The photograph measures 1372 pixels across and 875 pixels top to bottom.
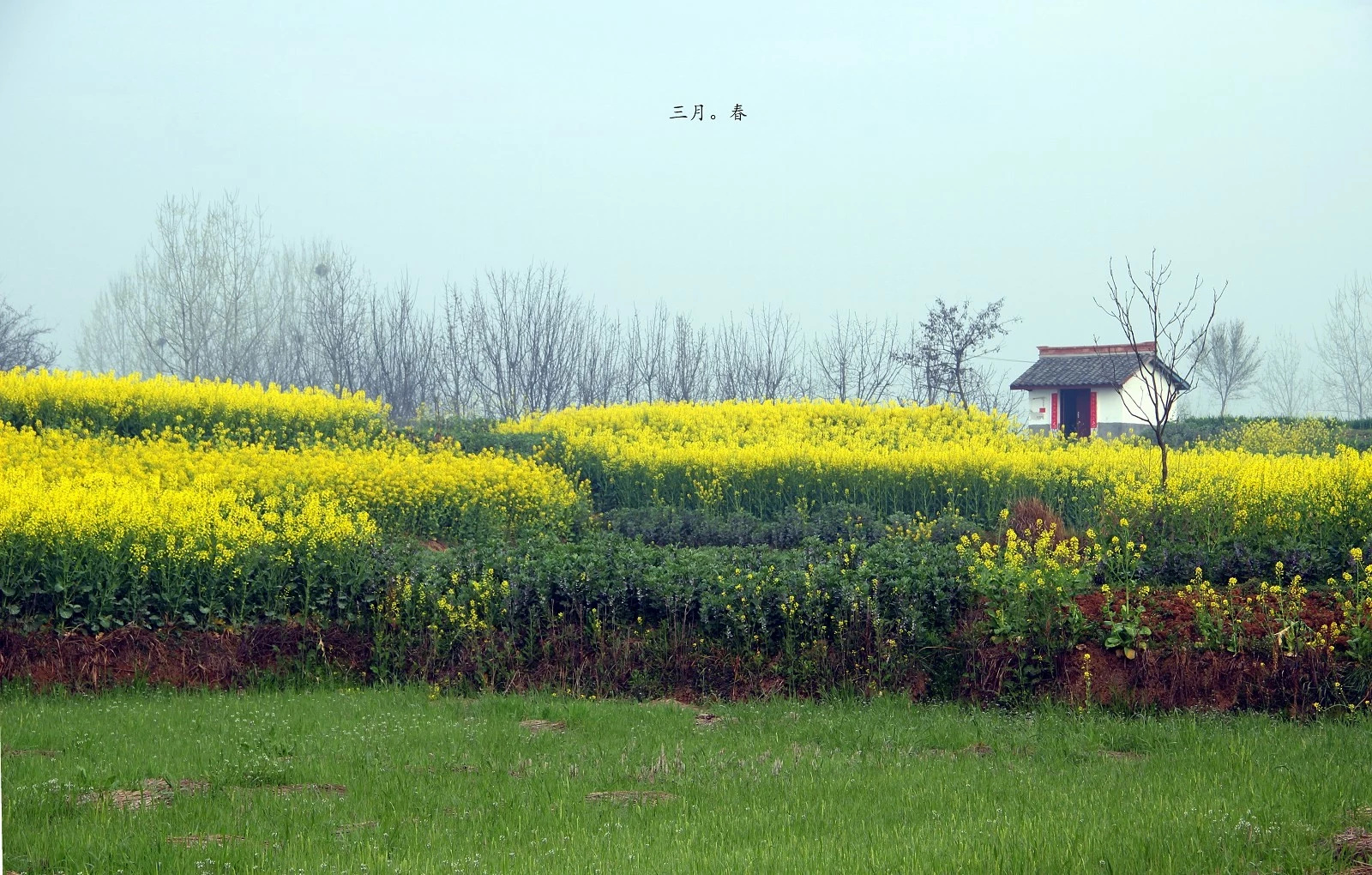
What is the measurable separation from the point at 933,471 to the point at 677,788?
901 cm

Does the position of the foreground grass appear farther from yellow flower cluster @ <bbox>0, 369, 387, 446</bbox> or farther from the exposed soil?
yellow flower cluster @ <bbox>0, 369, 387, 446</bbox>

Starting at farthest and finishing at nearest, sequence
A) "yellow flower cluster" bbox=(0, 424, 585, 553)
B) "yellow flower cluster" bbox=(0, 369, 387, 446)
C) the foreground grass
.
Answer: "yellow flower cluster" bbox=(0, 369, 387, 446)
"yellow flower cluster" bbox=(0, 424, 585, 553)
the foreground grass

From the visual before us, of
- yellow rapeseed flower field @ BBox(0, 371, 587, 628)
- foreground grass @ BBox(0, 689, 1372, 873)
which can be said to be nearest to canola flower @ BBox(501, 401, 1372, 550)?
yellow rapeseed flower field @ BBox(0, 371, 587, 628)

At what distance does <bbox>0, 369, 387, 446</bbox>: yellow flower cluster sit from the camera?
15.0 metres

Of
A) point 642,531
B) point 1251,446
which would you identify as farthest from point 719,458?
point 1251,446

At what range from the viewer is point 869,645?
28.1ft

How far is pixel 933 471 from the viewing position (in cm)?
1399

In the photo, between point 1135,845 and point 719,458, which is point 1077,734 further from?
point 719,458

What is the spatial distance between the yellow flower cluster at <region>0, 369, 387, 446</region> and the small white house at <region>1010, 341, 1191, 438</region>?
25.7 meters

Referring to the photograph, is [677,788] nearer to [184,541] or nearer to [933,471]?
[184,541]

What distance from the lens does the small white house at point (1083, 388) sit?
122 feet

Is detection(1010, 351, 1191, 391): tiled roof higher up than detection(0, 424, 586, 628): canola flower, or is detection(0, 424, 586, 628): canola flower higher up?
detection(1010, 351, 1191, 391): tiled roof

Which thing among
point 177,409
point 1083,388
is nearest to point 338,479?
point 177,409

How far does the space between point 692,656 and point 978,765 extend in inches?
125
